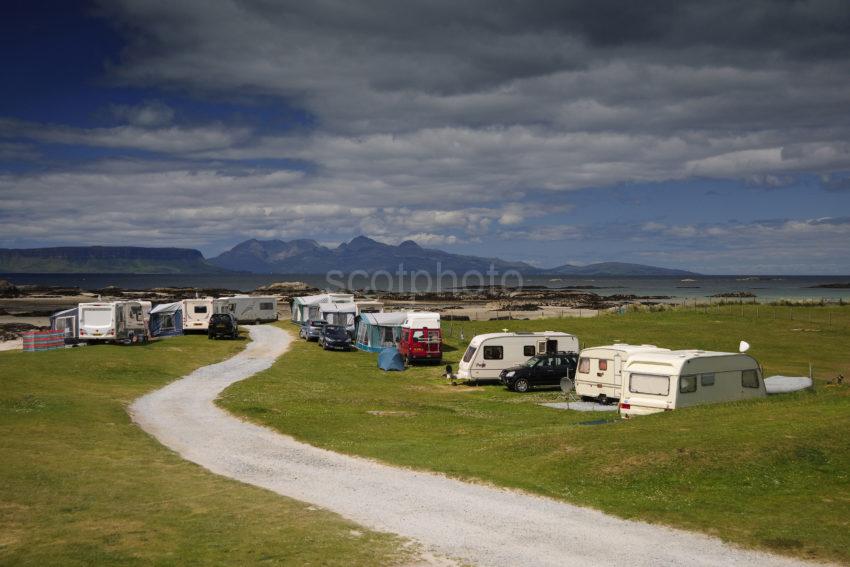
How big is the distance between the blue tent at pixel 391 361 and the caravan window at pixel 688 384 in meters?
21.0

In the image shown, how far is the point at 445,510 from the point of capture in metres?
14.8

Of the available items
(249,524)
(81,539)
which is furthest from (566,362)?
(81,539)

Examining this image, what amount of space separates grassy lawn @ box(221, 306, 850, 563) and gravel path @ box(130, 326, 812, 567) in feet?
2.55

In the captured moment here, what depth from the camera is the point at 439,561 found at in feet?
38.9

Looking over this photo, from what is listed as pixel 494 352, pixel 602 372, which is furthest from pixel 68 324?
pixel 602 372

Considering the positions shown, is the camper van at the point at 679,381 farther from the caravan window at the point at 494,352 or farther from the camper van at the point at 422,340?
the camper van at the point at 422,340

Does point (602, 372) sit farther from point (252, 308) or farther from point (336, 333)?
point (252, 308)

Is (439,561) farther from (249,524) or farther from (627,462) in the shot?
(627,462)

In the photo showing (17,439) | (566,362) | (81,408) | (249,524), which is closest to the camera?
(249,524)

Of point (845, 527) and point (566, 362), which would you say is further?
point (566, 362)

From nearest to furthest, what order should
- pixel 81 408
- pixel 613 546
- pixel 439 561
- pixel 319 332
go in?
pixel 439 561 → pixel 613 546 → pixel 81 408 → pixel 319 332

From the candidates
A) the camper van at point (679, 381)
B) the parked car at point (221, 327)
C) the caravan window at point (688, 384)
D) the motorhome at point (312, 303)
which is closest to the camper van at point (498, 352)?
the camper van at point (679, 381)

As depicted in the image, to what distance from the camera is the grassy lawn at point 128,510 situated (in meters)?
11.8

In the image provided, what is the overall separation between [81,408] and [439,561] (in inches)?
740
